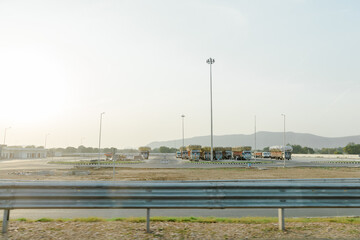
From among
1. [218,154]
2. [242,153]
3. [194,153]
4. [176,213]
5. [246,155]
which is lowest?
[176,213]

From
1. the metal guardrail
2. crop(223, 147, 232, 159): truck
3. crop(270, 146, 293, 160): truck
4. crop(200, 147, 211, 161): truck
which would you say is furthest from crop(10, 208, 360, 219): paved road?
crop(223, 147, 232, 159): truck

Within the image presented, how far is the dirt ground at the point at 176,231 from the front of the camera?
5.04 metres

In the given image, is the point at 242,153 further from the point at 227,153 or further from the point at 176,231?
the point at 176,231

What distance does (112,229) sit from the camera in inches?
215

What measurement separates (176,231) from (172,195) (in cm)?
82

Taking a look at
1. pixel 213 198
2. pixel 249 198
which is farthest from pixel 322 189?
pixel 213 198

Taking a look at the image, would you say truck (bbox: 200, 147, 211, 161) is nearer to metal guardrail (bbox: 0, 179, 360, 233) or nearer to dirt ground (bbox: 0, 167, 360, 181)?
dirt ground (bbox: 0, 167, 360, 181)

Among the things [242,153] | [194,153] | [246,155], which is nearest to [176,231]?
[194,153]

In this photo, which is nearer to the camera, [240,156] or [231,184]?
[231,184]

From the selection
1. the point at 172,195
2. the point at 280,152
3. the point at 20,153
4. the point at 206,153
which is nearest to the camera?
the point at 172,195

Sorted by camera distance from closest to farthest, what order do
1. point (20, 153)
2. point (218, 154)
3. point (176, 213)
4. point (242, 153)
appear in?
point (176, 213) → point (218, 154) → point (242, 153) → point (20, 153)

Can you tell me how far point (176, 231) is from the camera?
5391 millimetres

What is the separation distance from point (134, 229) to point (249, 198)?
2283 mm

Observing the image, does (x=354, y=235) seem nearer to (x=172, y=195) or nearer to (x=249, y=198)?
(x=249, y=198)
